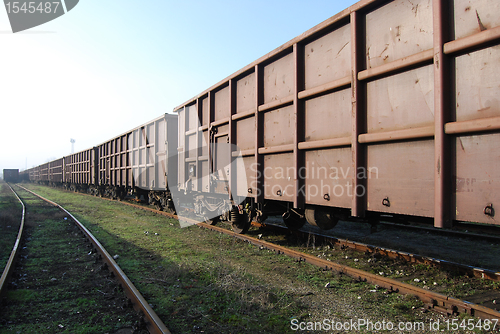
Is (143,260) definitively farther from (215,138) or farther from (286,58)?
(286,58)

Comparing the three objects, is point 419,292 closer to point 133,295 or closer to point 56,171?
point 133,295

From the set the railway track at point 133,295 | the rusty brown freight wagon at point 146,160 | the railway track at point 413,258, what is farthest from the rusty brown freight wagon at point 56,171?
the railway track at point 413,258

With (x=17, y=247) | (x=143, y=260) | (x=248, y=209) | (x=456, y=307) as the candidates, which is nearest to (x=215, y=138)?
(x=248, y=209)

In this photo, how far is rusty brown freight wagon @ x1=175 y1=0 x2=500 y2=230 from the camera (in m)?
2.77

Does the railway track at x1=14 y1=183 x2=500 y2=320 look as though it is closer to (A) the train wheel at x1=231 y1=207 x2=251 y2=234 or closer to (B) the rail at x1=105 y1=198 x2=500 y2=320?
(B) the rail at x1=105 y1=198 x2=500 y2=320

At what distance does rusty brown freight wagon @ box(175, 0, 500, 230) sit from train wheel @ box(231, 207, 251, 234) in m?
0.96

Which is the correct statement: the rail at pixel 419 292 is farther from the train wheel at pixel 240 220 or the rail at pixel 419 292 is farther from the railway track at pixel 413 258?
the train wheel at pixel 240 220

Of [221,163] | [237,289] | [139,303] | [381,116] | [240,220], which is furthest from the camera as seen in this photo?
[240,220]

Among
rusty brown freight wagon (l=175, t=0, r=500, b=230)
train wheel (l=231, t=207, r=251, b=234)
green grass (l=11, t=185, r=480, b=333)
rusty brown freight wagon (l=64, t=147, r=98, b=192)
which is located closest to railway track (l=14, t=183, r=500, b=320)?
green grass (l=11, t=185, r=480, b=333)

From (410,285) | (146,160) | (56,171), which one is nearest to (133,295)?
(410,285)

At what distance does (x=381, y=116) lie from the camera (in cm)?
357

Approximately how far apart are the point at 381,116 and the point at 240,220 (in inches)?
175

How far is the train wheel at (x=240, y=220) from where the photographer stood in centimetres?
693

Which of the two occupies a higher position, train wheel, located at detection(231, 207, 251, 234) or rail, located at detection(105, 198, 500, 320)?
train wheel, located at detection(231, 207, 251, 234)
